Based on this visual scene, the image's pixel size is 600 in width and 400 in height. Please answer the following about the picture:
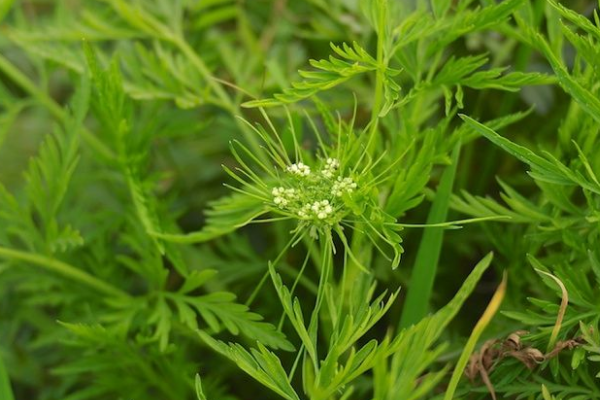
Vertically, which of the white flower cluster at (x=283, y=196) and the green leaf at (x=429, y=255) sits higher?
the white flower cluster at (x=283, y=196)

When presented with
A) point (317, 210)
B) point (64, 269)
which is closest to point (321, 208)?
point (317, 210)

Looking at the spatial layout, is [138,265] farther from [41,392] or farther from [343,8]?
[343,8]

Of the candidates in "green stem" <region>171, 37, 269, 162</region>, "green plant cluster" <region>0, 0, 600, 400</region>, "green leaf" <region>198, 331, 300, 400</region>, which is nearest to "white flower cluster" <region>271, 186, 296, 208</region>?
"green plant cluster" <region>0, 0, 600, 400</region>

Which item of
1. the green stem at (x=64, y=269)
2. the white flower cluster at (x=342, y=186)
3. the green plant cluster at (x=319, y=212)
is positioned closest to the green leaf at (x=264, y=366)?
the green plant cluster at (x=319, y=212)

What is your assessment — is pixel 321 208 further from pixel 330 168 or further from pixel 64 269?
pixel 64 269

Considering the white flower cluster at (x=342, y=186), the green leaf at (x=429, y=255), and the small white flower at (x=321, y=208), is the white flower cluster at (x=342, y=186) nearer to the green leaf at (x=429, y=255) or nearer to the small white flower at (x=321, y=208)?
the small white flower at (x=321, y=208)

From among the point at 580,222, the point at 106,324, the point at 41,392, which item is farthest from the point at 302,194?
the point at 41,392
